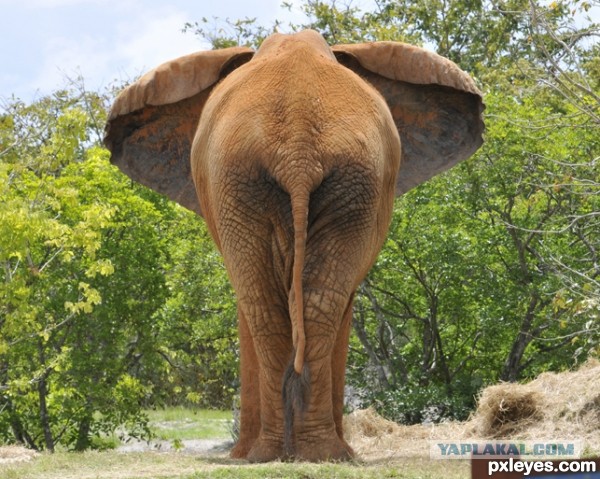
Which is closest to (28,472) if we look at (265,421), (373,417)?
(265,421)

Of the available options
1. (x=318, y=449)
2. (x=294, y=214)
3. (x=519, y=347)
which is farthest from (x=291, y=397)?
(x=519, y=347)

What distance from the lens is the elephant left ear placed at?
31.5ft

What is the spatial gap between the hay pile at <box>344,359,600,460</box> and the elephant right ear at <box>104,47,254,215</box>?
2.56 m

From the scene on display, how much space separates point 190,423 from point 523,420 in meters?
13.2

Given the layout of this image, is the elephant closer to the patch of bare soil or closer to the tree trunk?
the patch of bare soil

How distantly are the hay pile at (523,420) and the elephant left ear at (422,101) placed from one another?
2009mm

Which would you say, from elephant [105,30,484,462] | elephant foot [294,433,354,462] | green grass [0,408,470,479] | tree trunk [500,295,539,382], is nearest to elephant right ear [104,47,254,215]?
elephant [105,30,484,462]

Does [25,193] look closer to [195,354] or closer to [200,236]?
[200,236]

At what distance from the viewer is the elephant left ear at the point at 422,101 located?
9609 mm

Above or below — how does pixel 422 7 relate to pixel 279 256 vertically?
above

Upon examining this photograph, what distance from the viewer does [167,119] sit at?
410 inches

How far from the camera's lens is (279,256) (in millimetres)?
8109

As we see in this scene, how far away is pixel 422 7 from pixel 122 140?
16256mm

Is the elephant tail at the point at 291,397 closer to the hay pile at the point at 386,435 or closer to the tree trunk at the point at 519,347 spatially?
the hay pile at the point at 386,435
